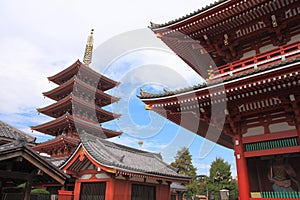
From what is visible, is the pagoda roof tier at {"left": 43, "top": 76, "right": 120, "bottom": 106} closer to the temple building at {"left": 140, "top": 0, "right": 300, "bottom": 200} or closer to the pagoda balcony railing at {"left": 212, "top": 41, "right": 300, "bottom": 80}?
the temple building at {"left": 140, "top": 0, "right": 300, "bottom": 200}

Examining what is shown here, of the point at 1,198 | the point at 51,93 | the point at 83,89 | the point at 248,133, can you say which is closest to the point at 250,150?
the point at 248,133

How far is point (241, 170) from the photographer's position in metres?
8.02

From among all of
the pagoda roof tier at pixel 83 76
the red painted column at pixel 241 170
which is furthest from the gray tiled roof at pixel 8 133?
the pagoda roof tier at pixel 83 76

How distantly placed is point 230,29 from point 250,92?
3121mm

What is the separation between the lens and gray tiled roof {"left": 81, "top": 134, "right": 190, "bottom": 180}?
1250 centimetres

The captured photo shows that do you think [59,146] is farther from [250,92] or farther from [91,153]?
[250,92]

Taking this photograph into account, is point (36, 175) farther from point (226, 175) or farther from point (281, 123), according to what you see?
point (226, 175)

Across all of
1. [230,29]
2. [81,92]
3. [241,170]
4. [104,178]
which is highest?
[81,92]

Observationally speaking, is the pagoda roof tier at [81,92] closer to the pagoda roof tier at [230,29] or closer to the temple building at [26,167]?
the pagoda roof tier at [230,29]

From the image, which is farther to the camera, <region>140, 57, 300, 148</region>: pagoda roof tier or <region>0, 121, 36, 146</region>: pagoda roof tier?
<region>0, 121, 36, 146</region>: pagoda roof tier

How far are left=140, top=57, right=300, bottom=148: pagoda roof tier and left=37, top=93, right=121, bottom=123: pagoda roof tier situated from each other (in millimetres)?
19549

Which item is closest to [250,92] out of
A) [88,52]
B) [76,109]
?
Answer: [76,109]

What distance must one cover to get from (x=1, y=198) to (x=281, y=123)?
10.5 meters

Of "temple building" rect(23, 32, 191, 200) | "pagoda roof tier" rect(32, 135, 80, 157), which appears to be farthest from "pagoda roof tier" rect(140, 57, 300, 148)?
"pagoda roof tier" rect(32, 135, 80, 157)
